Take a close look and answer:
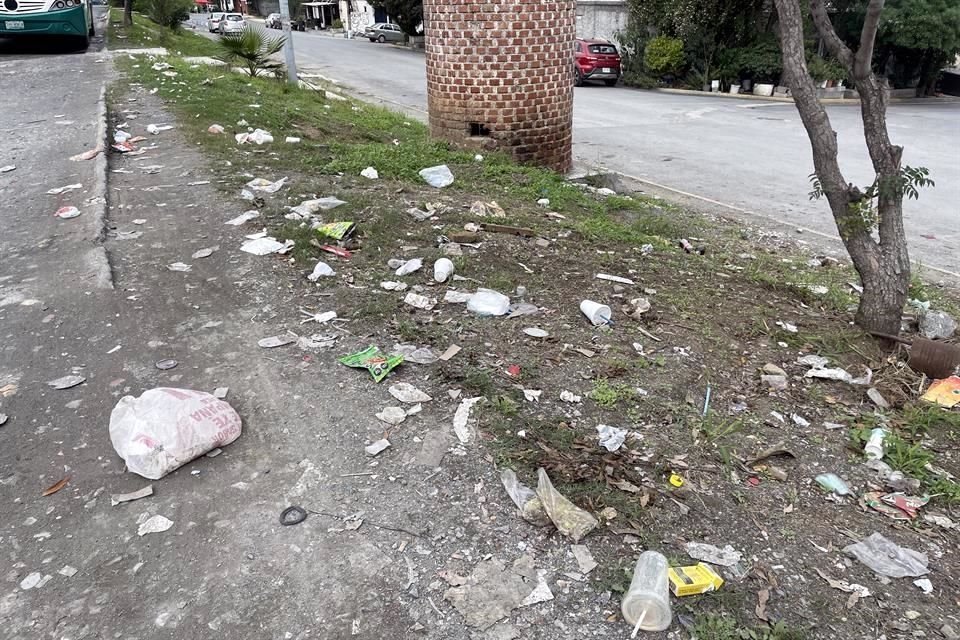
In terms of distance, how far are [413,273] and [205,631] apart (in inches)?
99.8

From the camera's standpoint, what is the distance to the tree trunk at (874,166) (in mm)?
3326

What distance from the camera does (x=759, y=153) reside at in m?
10.0

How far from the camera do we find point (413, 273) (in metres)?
4.07

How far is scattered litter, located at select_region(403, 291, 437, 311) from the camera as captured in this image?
12.0 ft

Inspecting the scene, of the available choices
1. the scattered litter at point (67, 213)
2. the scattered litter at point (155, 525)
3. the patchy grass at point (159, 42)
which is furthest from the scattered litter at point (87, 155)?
the patchy grass at point (159, 42)

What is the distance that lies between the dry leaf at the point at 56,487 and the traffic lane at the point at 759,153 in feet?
20.6

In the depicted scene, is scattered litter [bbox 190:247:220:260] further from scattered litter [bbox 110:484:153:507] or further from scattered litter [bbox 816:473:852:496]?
scattered litter [bbox 816:473:852:496]

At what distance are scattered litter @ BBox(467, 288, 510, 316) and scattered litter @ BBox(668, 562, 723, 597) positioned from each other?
1825mm

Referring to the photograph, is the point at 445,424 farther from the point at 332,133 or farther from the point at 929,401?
the point at 332,133

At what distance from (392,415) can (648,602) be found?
127cm

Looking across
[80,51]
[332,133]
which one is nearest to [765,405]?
[332,133]

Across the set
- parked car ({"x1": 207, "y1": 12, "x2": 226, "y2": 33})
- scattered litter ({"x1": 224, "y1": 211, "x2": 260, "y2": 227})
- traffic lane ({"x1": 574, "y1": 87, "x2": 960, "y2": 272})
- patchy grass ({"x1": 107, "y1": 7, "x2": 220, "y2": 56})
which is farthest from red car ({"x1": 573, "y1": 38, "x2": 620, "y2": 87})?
parked car ({"x1": 207, "y1": 12, "x2": 226, "y2": 33})

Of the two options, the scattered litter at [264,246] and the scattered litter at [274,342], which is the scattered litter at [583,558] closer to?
the scattered litter at [274,342]

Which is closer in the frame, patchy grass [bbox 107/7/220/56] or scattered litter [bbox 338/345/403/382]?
scattered litter [bbox 338/345/403/382]
